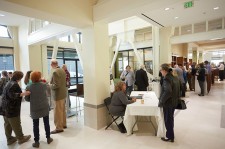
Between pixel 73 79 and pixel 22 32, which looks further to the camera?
pixel 73 79

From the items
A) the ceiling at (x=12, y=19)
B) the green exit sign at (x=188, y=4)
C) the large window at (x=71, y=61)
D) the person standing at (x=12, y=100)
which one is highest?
the ceiling at (x=12, y=19)

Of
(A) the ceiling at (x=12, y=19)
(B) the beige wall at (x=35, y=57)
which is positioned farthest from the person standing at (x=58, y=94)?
(A) the ceiling at (x=12, y=19)

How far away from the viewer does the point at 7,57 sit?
25.5 feet

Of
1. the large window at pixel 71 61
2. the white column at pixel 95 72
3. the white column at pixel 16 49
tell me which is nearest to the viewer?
the white column at pixel 95 72

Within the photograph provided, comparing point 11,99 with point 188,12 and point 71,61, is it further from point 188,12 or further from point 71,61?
point 71,61

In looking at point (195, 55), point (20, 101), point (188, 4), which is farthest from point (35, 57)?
point (195, 55)

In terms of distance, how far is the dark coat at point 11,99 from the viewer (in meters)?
2.81

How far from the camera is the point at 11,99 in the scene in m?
2.84

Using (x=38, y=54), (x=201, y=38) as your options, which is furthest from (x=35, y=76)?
(x=201, y=38)

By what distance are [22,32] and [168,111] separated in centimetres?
774

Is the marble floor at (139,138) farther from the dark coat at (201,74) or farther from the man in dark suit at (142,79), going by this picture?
the dark coat at (201,74)

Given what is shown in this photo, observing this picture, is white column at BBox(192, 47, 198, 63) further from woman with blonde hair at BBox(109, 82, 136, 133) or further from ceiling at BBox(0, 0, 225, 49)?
woman with blonde hair at BBox(109, 82, 136, 133)

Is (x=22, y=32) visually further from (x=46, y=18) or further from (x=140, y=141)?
(x=140, y=141)

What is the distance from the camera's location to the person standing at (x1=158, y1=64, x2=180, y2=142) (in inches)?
108
